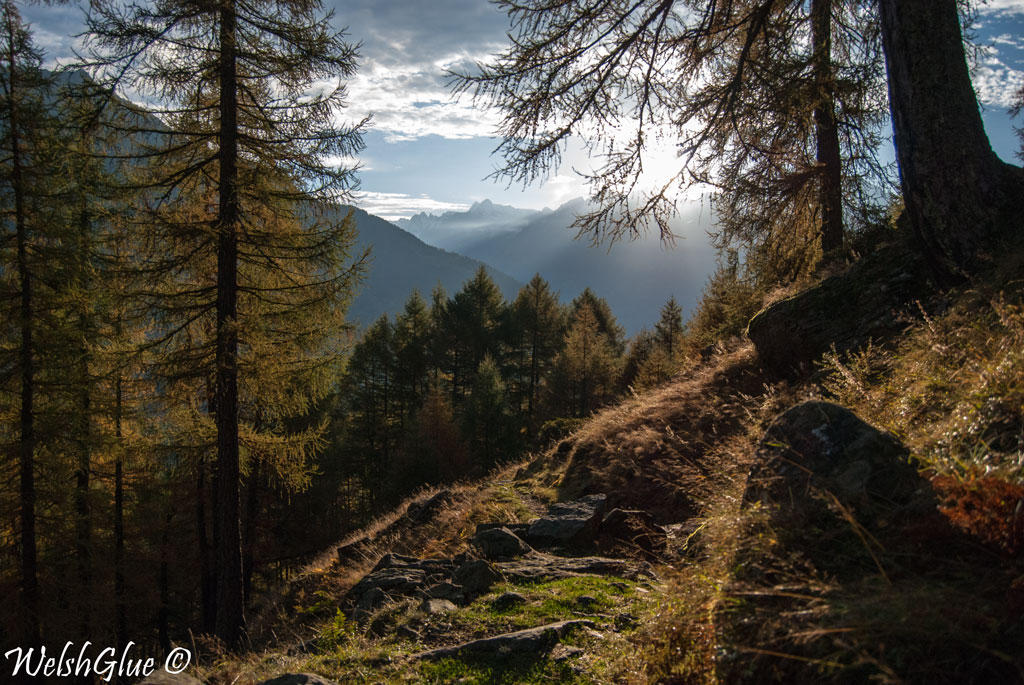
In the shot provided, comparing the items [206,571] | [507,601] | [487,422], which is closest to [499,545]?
[507,601]

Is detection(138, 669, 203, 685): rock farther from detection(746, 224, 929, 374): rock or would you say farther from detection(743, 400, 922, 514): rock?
detection(746, 224, 929, 374): rock

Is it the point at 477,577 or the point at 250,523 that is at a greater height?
the point at 477,577

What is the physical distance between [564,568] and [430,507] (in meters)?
5.60

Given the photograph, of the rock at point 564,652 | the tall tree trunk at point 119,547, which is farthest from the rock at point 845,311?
the tall tree trunk at point 119,547

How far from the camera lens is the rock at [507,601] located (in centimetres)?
434

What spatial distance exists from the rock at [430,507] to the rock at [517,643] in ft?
20.8

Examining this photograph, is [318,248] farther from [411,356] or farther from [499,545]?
[411,356]

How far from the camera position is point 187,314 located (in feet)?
33.2

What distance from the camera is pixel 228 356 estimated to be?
31.7ft

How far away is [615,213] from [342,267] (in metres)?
5.91

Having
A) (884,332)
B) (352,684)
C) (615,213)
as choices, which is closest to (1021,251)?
(884,332)

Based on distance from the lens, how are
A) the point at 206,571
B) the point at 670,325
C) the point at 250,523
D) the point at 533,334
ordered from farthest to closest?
the point at 533,334, the point at 670,325, the point at 250,523, the point at 206,571

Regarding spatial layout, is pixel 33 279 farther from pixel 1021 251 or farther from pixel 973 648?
pixel 1021 251

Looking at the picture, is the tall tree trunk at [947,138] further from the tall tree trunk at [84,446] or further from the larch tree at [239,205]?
the tall tree trunk at [84,446]
